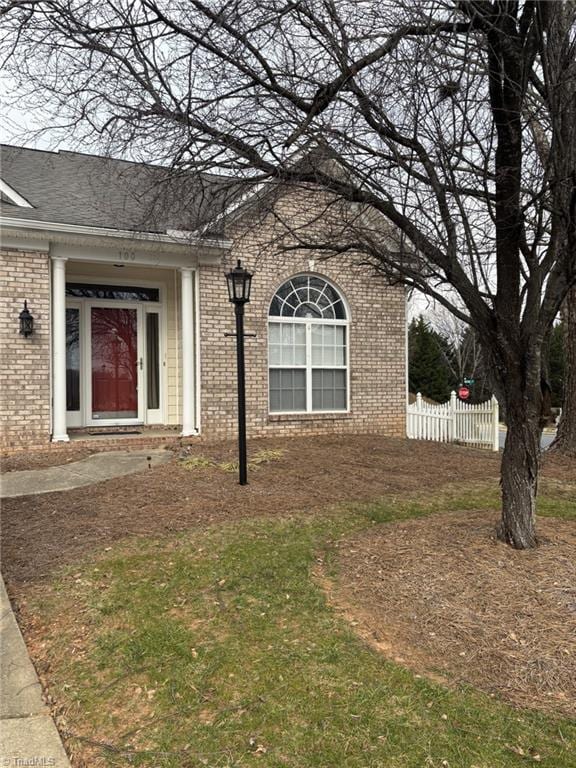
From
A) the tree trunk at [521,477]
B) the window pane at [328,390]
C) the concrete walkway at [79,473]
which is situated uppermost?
the window pane at [328,390]

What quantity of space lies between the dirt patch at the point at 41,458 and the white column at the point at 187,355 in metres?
1.79

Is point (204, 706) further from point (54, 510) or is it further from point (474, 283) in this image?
point (54, 510)

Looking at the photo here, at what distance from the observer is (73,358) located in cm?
1035

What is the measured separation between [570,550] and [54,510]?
4741 mm

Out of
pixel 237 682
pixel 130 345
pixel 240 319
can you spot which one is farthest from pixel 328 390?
pixel 237 682

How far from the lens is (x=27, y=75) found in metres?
4.41

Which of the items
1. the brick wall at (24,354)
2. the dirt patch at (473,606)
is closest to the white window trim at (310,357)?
the brick wall at (24,354)

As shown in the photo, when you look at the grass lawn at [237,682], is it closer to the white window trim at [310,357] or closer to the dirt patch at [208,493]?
the dirt patch at [208,493]

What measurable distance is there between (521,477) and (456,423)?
25.8ft

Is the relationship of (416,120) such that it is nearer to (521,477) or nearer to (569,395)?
(521,477)

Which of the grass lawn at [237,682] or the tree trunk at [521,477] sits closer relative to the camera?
the grass lawn at [237,682]

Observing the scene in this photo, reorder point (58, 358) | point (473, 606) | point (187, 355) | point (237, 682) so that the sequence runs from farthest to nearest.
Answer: point (187, 355) → point (58, 358) → point (473, 606) → point (237, 682)

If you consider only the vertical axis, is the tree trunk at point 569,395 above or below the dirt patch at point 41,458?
above

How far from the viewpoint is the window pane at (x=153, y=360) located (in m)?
11.0
